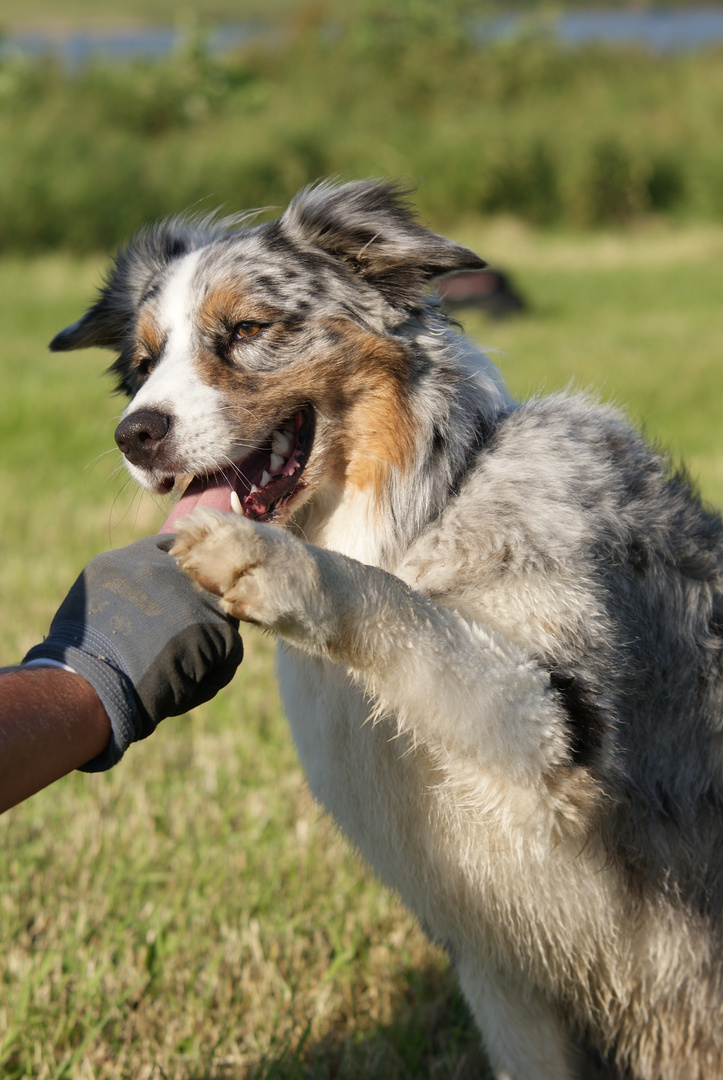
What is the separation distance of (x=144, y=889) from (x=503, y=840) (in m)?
1.67

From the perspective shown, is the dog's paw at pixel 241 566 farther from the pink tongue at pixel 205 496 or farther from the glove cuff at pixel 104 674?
the pink tongue at pixel 205 496

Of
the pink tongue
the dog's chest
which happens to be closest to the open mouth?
the pink tongue

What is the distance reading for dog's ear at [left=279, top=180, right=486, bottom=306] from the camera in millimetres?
2637

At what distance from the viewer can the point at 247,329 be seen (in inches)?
104

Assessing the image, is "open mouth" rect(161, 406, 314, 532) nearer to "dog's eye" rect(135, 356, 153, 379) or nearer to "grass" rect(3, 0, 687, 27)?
"dog's eye" rect(135, 356, 153, 379)

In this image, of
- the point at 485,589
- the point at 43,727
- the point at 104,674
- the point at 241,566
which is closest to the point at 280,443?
the point at 485,589

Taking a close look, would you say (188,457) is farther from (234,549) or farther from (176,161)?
(176,161)

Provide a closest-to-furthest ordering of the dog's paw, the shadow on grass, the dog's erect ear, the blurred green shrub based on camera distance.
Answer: the dog's paw, the shadow on grass, the dog's erect ear, the blurred green shrub

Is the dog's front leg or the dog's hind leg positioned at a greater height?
the dog's front leg

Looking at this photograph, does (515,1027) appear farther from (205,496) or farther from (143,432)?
(143,432)

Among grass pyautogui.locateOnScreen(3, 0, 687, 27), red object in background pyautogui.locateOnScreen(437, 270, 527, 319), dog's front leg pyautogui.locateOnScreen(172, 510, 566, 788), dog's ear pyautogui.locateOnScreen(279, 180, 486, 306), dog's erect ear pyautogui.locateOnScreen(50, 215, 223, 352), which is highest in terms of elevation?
grass pyautogui.locateOnScreen(3, 0, 687, 27)

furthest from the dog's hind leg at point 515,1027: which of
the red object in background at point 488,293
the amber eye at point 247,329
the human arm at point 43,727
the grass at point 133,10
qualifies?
the grass at point 133,10

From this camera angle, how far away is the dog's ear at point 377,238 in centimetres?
264

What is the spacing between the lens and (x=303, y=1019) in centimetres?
299
